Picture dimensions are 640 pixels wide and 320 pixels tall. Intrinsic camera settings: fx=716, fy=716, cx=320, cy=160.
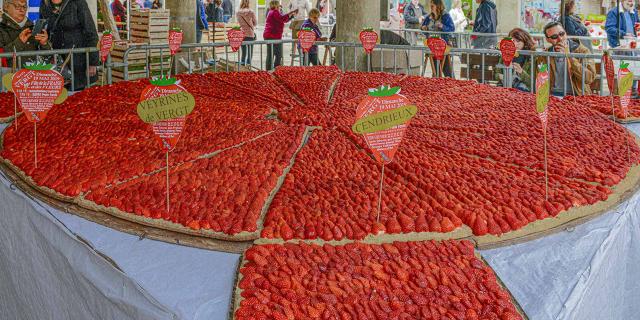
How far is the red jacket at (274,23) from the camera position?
13078mm

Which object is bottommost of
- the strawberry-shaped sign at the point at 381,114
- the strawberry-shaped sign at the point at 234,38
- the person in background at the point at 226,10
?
the strawberry-shaped sign at the point at 381,114

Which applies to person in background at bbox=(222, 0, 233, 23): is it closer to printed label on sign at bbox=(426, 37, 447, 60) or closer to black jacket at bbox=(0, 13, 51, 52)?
black jacket at bbox=(0, 13, 51, 52)

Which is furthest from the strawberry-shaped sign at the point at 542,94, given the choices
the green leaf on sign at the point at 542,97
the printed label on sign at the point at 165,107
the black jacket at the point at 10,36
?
the black jacket at the point at 10,36

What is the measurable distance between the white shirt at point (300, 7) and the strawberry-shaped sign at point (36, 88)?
10.4 metres

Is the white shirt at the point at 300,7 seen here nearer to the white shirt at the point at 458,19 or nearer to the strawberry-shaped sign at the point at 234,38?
the white shirt at the point at 458,19

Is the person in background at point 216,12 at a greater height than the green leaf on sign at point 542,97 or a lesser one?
Result: greater

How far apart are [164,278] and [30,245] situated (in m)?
1.33

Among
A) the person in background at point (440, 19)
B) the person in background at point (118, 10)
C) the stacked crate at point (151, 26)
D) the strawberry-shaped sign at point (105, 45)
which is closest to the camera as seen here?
the strawberry-shaped sign at point (105, 45)

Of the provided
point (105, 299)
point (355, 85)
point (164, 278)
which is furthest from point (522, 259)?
point (355, 85)

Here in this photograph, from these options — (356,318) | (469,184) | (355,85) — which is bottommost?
(356,318)

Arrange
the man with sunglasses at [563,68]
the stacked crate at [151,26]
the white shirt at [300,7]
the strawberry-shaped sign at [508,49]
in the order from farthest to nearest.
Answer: the white shirt at [300,7]
the stacked crate at [151,26]
the man with sunglasses at [563,68]
the strawberry-shaped sign at [508,49]

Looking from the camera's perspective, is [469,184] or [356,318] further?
[469,184]

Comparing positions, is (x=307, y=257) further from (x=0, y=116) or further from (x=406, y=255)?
(x=0, y=116)

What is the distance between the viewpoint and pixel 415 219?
356 centimetres
